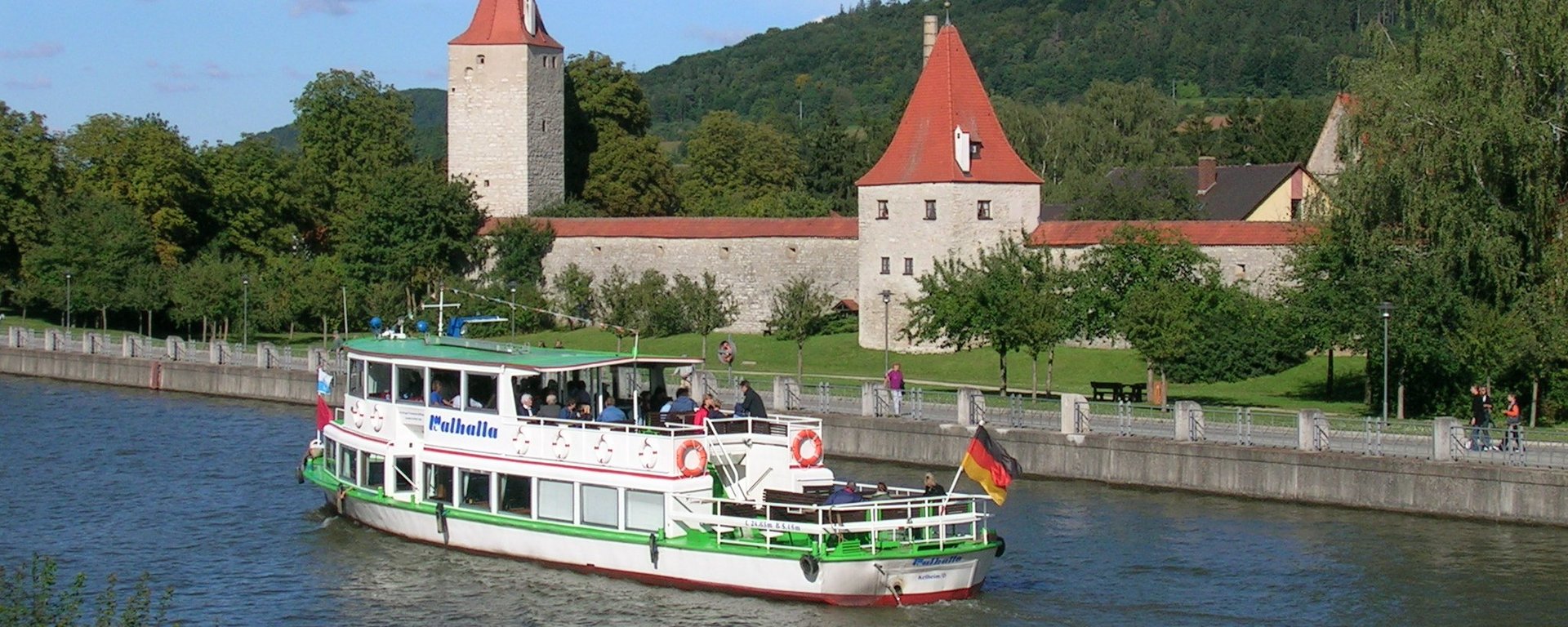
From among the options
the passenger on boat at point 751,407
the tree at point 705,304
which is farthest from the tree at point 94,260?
the passenger on boat at point 751,407

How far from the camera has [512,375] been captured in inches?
1202

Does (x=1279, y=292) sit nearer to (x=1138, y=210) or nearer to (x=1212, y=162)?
(x=1138, y=210)

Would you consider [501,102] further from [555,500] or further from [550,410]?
[555,500]

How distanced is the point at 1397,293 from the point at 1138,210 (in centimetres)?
3141

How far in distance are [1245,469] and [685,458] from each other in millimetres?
11504

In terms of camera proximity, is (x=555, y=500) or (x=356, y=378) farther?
(x=356, y=378)

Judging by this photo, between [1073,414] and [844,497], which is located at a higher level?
[1073,414]

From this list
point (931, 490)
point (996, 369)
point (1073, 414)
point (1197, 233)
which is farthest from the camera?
point (1197, 233)

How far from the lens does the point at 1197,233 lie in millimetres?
55750

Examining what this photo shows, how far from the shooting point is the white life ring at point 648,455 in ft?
93.4

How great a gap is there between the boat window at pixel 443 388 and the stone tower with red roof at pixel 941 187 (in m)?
26.9

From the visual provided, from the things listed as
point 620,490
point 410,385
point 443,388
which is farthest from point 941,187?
point 620,490

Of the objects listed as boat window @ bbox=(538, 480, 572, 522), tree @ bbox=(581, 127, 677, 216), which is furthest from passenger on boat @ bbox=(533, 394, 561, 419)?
tree @ bbox=(581, 127, 677, 216)

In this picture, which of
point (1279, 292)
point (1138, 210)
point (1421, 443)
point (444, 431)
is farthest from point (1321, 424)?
point (1138, 210)
